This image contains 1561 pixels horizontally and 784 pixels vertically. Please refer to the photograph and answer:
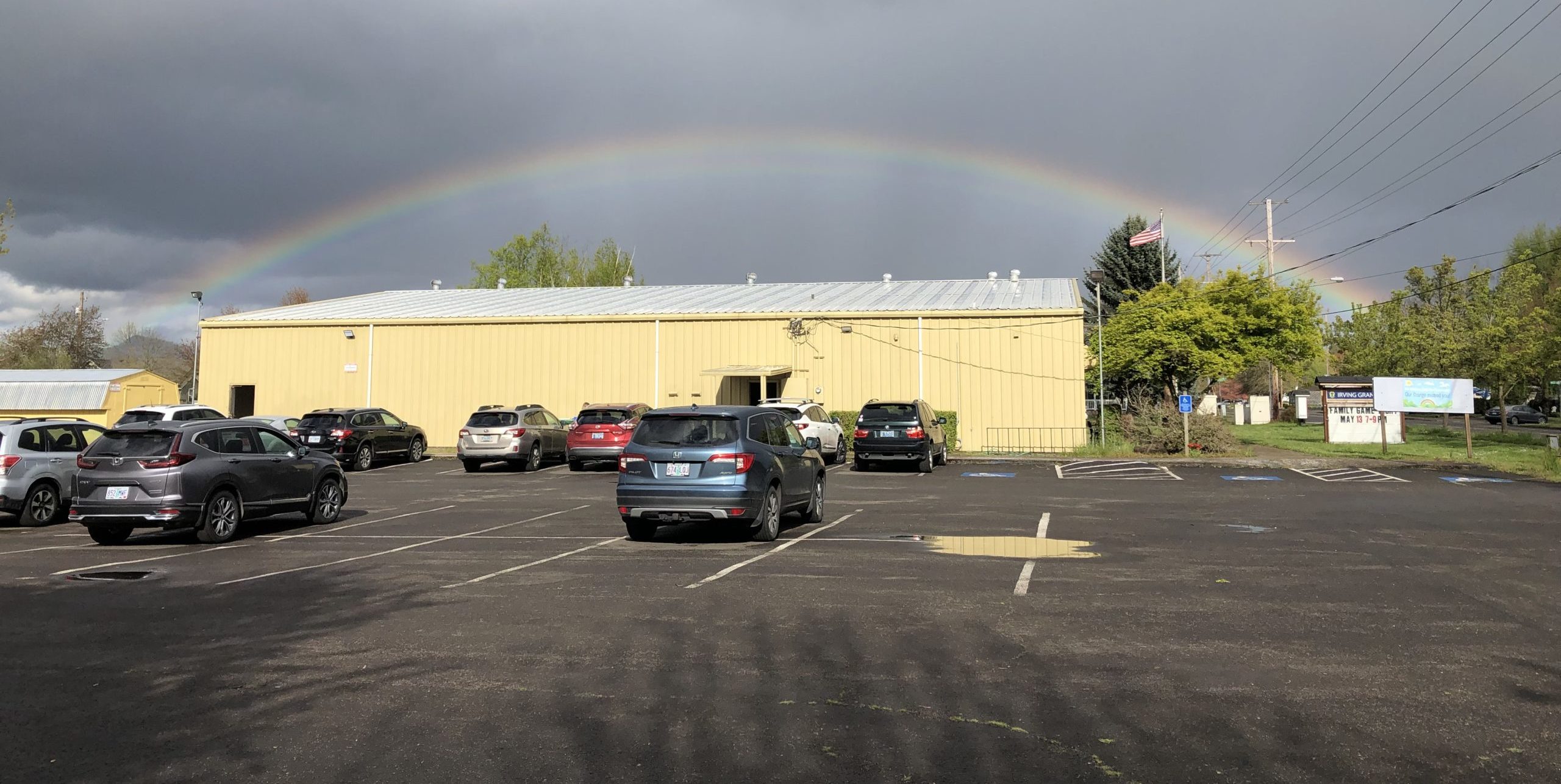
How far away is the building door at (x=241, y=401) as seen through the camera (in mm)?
37094

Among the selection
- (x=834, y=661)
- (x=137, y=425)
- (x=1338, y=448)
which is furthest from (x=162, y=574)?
(x=1338, y=448)

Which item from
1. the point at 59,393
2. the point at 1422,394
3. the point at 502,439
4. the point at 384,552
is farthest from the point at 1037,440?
the point at 59,393

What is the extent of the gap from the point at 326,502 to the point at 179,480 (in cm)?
282

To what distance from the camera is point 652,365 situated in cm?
Answer: 3416

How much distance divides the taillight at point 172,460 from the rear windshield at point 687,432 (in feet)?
18.1

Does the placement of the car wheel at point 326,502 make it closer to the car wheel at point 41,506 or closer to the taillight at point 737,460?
the car wheel at point 41,506

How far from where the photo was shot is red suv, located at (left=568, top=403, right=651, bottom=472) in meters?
22.9

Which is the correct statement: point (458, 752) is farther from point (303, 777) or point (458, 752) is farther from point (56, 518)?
point (56, 518)

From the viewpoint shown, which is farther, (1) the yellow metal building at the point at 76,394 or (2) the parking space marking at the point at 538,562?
(1) the yellow metal building at the point at 76,394

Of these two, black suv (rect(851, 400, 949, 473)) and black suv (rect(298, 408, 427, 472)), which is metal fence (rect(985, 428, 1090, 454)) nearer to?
black suv (rect(851, 400, 949, 473))

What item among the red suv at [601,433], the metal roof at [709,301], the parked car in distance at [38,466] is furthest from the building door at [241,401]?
the parked car in distance at [38,466]

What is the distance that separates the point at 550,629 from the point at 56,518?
12305mm

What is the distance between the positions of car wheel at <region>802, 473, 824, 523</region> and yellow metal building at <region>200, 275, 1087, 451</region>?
1752cm

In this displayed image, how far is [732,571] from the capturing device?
30.8 feet
